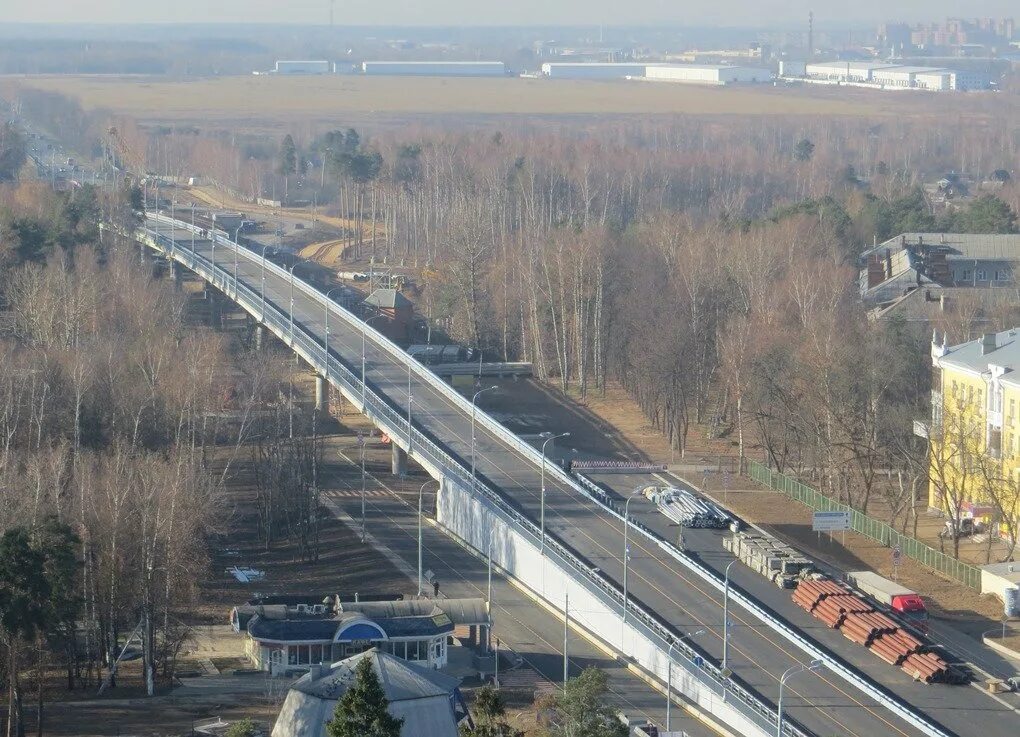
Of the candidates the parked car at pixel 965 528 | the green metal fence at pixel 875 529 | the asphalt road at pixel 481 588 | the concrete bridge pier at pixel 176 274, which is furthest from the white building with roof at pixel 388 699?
the concrete bridge pier at pixel 176 274

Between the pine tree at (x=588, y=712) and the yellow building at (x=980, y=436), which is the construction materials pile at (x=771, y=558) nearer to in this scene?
the yellow building at (x=980, y=436)

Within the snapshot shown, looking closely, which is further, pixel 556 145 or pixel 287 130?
pixel 287 130

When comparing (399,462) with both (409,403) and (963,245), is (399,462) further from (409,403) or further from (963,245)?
(963,245)

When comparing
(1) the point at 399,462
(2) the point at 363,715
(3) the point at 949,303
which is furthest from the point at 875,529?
(2) the point at 363,715

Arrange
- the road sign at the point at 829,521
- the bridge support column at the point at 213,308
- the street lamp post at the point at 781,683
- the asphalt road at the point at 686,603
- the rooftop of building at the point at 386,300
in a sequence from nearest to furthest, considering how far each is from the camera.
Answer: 1. the street lamp post at the point at 781,683
2. the asphalt road at the point at 686,603
3. the road sign at the point at 829,521
4. the rooftop of building at the point at 386,300
5. the bridge support column at the point at 213,308

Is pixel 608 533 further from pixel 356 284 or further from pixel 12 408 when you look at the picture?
pixel 356 284

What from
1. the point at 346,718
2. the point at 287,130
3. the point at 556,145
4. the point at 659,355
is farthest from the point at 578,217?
the point at 287,130
